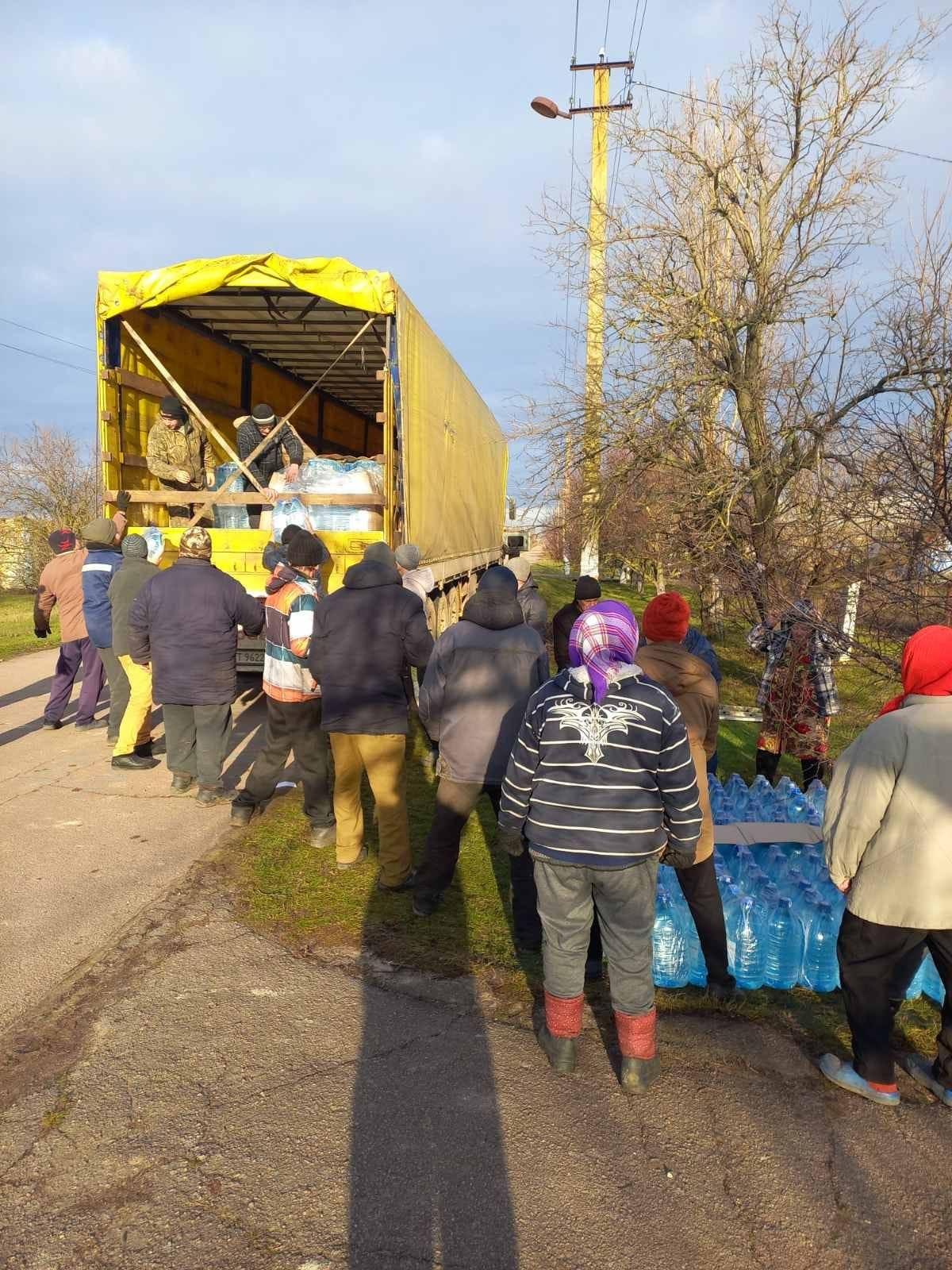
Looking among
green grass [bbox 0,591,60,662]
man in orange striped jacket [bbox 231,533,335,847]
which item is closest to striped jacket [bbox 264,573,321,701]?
man in orange striped jacket [bbox 231,533,335,847]

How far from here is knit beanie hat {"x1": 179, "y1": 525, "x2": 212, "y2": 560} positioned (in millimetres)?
5445

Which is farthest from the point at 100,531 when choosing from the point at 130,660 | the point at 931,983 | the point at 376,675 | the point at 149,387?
the point at 931,983

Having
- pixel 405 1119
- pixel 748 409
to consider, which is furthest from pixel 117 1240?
pixel 748 409

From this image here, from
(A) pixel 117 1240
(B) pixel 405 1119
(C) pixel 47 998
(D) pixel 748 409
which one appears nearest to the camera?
(A) pixel 117 1240

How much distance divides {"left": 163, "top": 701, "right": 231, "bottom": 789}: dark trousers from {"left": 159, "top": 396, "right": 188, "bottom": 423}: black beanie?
3.59m

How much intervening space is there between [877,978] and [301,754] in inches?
131

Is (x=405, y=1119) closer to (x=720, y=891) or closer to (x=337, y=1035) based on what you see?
(x=337, y=1035)

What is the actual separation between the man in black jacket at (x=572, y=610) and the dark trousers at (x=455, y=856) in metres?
2.27

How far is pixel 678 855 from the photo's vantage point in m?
2.98

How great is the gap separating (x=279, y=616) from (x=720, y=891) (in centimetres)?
291

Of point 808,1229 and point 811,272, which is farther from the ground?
point 811,272

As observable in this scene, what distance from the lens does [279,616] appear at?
4930mm

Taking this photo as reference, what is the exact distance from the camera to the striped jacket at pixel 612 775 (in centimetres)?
279

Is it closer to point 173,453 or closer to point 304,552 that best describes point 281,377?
point 173,453
